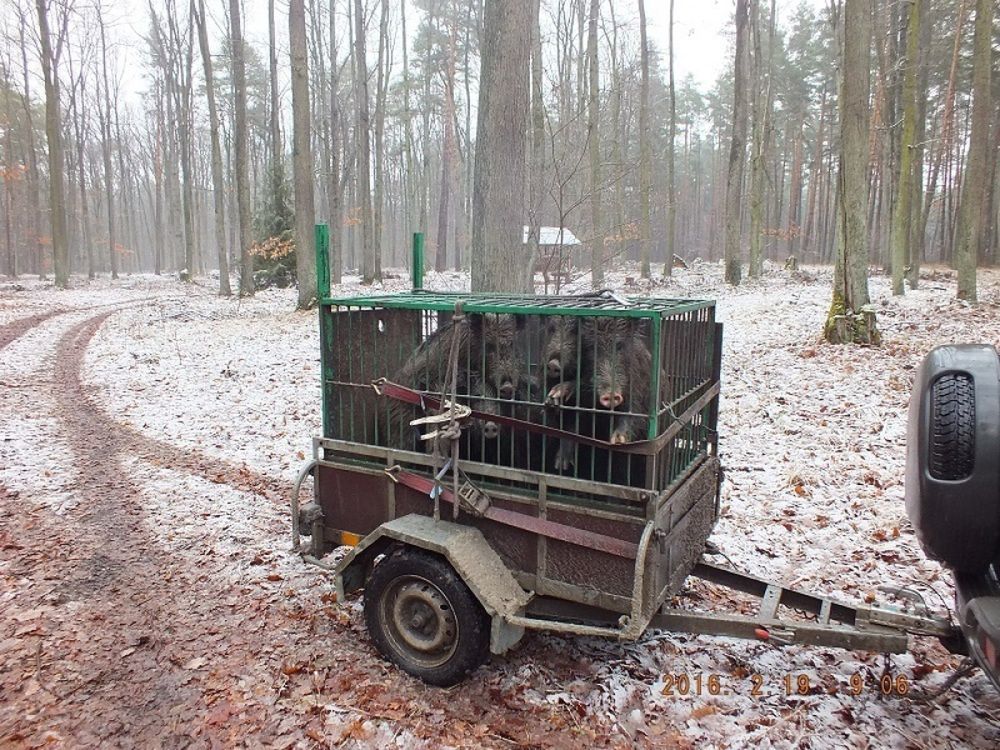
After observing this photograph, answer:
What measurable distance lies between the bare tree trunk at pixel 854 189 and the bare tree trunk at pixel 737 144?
1122cm

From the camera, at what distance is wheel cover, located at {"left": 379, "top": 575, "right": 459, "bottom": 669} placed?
10.9 ft

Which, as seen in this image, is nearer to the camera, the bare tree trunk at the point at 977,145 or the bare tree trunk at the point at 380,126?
the bare tree trunk at the point at 977,145

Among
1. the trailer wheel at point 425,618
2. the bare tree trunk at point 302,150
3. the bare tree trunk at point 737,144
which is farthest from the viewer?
the bare tree trunk at point 737,144

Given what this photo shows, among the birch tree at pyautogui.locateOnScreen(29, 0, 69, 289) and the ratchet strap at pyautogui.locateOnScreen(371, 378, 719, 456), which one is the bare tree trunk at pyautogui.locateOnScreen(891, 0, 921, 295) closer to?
the ratchet strap at pyautogui.locateOnScreen(371, 378, 719, 456)

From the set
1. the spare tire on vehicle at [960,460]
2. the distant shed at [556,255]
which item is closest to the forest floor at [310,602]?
the spare tire on vehicle at [960,460]

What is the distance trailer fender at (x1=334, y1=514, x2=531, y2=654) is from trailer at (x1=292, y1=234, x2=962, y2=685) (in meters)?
0.01

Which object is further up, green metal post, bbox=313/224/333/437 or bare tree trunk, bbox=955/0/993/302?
bare tree trunk, bbox=955/0/993/302

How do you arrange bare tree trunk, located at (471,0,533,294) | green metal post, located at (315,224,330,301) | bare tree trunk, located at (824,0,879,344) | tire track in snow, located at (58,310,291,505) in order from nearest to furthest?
green metal post, located at (315,224,330,301)
tire track in snow, located at (58,310,291,505)
bare tree trunk, located at (471,0,533,294)
bare tree trunk, located at (824,0,879,344)

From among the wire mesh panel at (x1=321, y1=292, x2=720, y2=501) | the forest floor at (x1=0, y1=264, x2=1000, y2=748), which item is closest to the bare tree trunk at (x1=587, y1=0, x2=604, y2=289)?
the forest floor at (x1=0, y1=264, x2=1000, y2=748)

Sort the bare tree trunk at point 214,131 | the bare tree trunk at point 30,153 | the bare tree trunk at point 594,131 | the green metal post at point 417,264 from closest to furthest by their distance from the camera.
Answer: the green metal post at point 417,264 < the bare tree trunk at point 594,131 < the bare tree trunk at point 214,131 < the bare tree trunk at point 30,153

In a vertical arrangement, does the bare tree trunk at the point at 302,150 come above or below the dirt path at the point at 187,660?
above

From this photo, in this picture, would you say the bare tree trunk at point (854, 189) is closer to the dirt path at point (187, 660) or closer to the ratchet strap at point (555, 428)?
the ratchet strap at point (555, 428)

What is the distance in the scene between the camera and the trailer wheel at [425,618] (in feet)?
10.6
